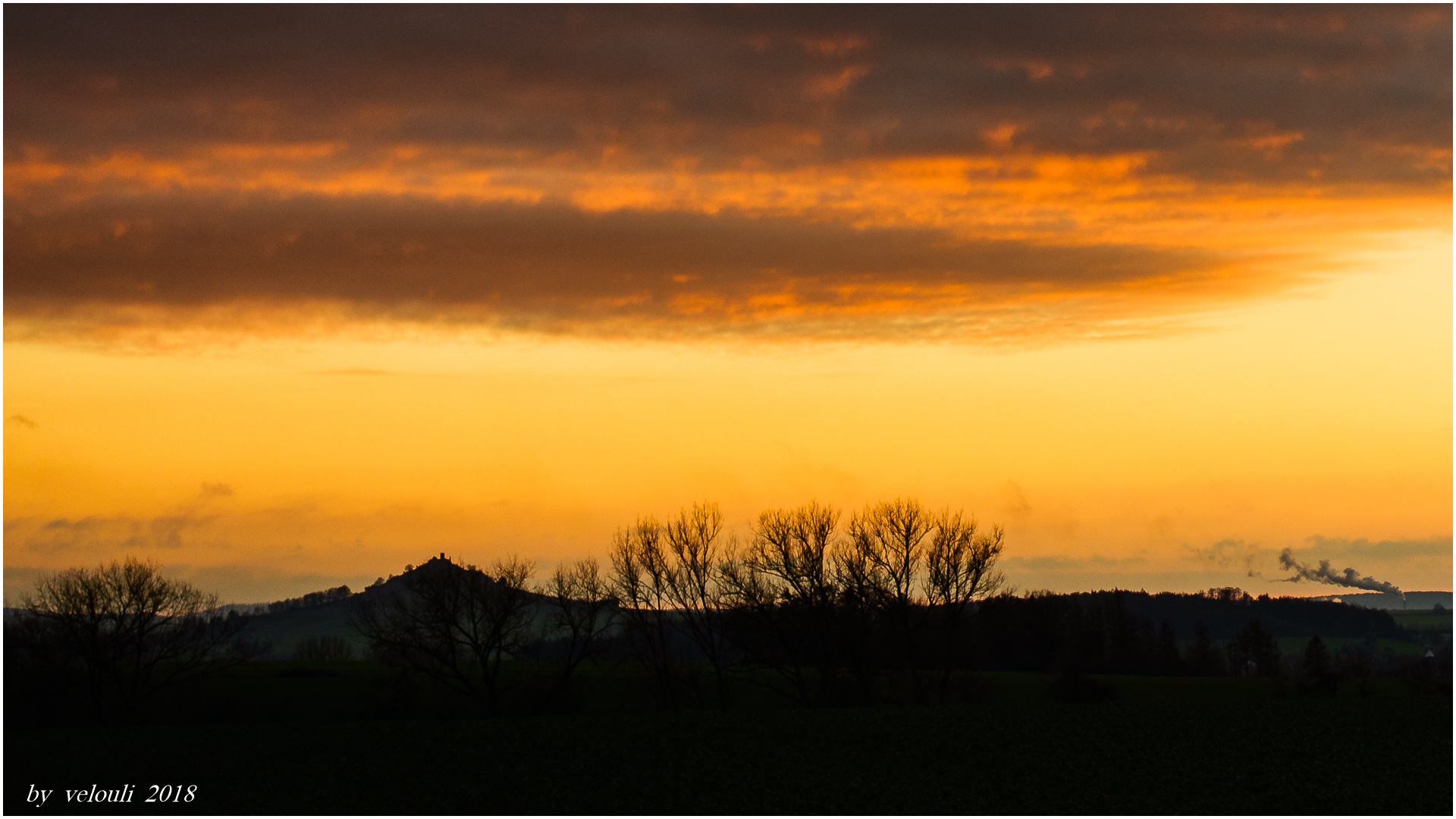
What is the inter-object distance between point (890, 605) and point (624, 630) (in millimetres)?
19667

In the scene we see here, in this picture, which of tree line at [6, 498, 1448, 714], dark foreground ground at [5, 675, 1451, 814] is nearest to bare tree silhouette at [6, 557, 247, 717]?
tree line at [6, 498, 1448, 714]

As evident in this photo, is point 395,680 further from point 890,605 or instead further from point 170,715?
point 890,605

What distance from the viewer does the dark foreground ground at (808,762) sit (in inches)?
1089

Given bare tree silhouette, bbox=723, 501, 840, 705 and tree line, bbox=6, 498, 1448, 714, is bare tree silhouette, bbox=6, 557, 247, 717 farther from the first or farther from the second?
bare tree silhouette, bbox=723, 501, 840, 705

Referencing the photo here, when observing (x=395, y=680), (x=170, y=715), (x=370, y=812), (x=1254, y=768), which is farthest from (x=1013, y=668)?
(x=370, y=812)

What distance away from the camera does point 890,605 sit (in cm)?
7425

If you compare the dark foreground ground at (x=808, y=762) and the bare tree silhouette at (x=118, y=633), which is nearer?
the dark foreground ground at (x=808, y=762)

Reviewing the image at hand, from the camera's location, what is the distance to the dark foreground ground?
27672 mm

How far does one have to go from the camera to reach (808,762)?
33562mm

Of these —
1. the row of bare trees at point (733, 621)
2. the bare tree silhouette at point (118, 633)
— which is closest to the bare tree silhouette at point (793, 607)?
the row of bare trees at point (733, 621)

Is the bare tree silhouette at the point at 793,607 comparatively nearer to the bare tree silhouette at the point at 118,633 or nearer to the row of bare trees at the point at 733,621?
the row of bare trees at the point at 733,621

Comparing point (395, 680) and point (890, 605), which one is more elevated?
point (890, 605)

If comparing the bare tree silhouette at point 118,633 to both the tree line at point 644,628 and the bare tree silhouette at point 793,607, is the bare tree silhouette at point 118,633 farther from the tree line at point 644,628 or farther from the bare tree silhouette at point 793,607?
the bare tree silhouette at point 793,607

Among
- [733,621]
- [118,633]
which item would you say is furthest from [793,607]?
[118,633]
